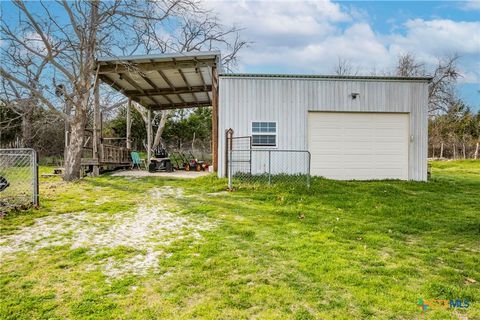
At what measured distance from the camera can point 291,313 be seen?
271 centimetres

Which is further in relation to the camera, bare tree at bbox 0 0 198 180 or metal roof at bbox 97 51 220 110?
metal roof at bbox 97 51 220 110

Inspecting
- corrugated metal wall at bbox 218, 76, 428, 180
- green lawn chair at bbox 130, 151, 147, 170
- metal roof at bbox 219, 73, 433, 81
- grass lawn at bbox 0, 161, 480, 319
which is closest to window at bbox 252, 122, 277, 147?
corrugated metal wall at bbox 218, 76, 428, 180

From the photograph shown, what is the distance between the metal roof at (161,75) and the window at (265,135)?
98.7 inches

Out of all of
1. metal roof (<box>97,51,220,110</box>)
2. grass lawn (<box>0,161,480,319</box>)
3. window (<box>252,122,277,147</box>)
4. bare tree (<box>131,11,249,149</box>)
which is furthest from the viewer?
bare tree (<box>131,11,249,149</box>)

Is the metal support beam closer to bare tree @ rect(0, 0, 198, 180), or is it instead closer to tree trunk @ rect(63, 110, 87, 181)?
bare tree @ rect(0, 0, 198, 180)

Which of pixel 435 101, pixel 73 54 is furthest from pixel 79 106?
pixel 435 101

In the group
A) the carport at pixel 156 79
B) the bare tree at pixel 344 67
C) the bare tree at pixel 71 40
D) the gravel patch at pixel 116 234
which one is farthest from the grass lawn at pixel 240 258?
the bare tree at pixel 344 67

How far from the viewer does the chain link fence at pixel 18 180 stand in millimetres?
6695

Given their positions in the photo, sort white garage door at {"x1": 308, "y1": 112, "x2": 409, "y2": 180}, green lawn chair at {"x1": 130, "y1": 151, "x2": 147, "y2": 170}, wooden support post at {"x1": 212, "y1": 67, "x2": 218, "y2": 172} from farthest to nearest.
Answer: green lawn chair at {"x1": 130, "y1": 151, "x2": 147, "y2": 170}, wooden support post at {"x1": 212, "y1": 67, "x2": 218, "y2": 172}, white garage door at {"x1": 308, "y1": 112, "x2": 409, "y2": 180}

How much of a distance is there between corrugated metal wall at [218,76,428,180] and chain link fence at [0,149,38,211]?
499 cm

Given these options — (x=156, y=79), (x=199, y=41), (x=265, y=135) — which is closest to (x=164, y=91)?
(x=156, y=79)

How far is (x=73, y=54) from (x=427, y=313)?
461 inches

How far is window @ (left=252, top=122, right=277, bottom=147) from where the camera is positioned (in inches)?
416

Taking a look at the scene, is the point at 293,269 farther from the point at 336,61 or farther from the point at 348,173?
the point at 336,61
